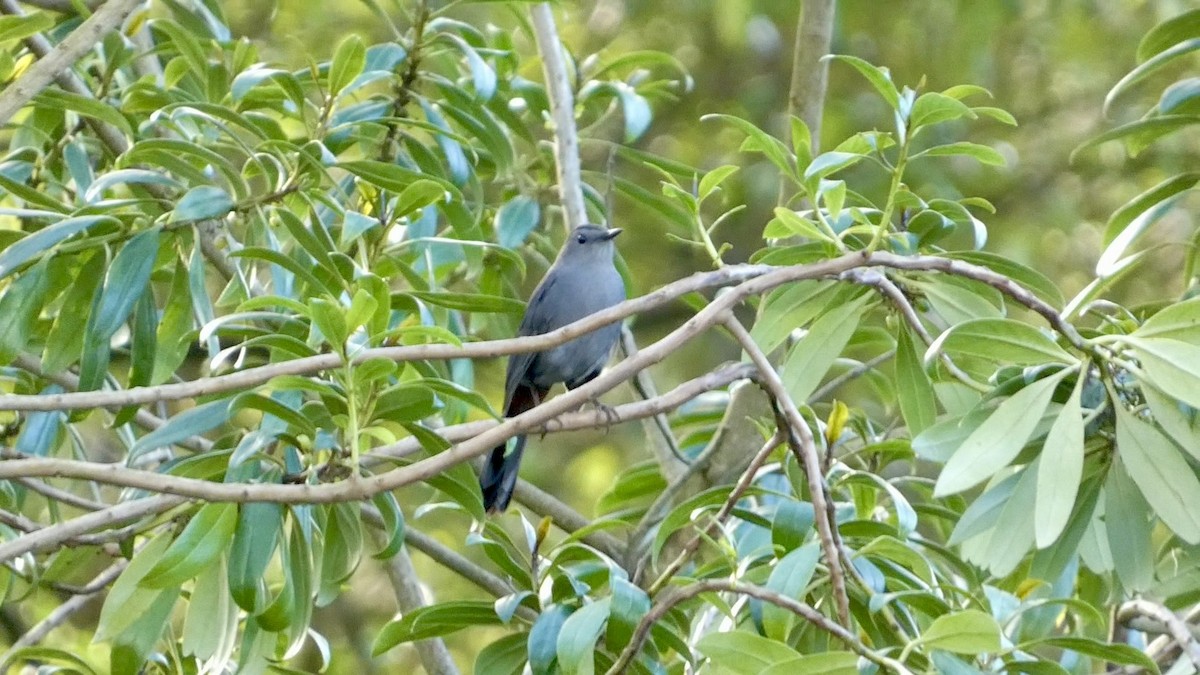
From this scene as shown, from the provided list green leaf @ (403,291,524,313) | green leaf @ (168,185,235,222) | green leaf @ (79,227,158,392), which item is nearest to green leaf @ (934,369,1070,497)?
green leaf @ (403,291,524,313)

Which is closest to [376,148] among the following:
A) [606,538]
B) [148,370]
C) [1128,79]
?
[148,370]

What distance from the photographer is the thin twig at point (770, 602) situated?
7.70 feet

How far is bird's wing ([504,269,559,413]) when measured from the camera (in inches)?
212

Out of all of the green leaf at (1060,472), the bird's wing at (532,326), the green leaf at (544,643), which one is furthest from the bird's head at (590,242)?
the green leaf at (1060,472)

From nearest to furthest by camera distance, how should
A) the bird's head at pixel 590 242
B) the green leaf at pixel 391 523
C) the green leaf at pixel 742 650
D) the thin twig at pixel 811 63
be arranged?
the green leaf at pixel 742 650 < the green leaf at pixel 391 523 < the thin twig at pixel 811 63 < the bird's head at pixel 590 242

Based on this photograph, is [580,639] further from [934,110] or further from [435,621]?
[934,110]

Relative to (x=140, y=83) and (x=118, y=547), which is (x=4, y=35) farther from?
(x=118, y=547)

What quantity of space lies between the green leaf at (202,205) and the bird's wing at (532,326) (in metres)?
2.06

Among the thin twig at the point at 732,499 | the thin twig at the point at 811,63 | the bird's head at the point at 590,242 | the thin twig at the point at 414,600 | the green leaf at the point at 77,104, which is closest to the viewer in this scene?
the thin twig at the point at 732,499

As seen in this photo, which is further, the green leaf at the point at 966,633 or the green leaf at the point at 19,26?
the green leaf at the point at 19,26

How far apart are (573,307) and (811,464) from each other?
10.1 feet

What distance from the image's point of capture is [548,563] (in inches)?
130

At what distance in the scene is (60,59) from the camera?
124 inches

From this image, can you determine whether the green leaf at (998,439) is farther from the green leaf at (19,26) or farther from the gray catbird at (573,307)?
the gray catbird at (573,307)
